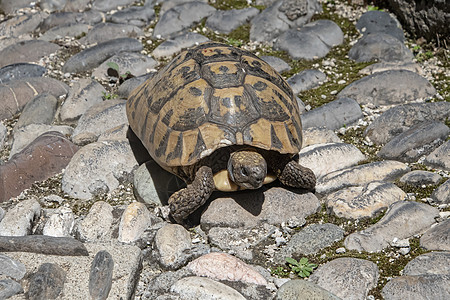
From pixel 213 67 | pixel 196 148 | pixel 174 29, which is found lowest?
pixel 174 29

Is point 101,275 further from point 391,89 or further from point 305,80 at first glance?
point 391,89

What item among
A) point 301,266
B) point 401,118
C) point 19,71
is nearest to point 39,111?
point 19,71

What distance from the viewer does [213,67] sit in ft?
15.4

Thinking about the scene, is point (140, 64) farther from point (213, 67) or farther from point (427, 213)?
point (427, 213)

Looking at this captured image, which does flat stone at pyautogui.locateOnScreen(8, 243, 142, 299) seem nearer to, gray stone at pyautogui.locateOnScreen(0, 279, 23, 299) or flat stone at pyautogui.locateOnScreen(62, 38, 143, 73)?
gray stone at pyautogui.locateOnScreen(0, 279, 23, 299)

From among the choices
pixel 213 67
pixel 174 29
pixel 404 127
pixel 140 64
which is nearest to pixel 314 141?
pixel 404 127

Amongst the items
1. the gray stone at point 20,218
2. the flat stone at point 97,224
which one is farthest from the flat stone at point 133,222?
the gray stone at point 20,218

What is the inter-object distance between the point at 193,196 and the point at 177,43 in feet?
10.7

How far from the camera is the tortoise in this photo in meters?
4.36

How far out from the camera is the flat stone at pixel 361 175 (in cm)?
482

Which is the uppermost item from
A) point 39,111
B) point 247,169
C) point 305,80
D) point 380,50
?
point 247,169

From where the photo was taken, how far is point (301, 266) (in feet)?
13.2

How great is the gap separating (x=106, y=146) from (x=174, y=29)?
277 cm

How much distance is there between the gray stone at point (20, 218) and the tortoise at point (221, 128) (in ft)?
3.28
